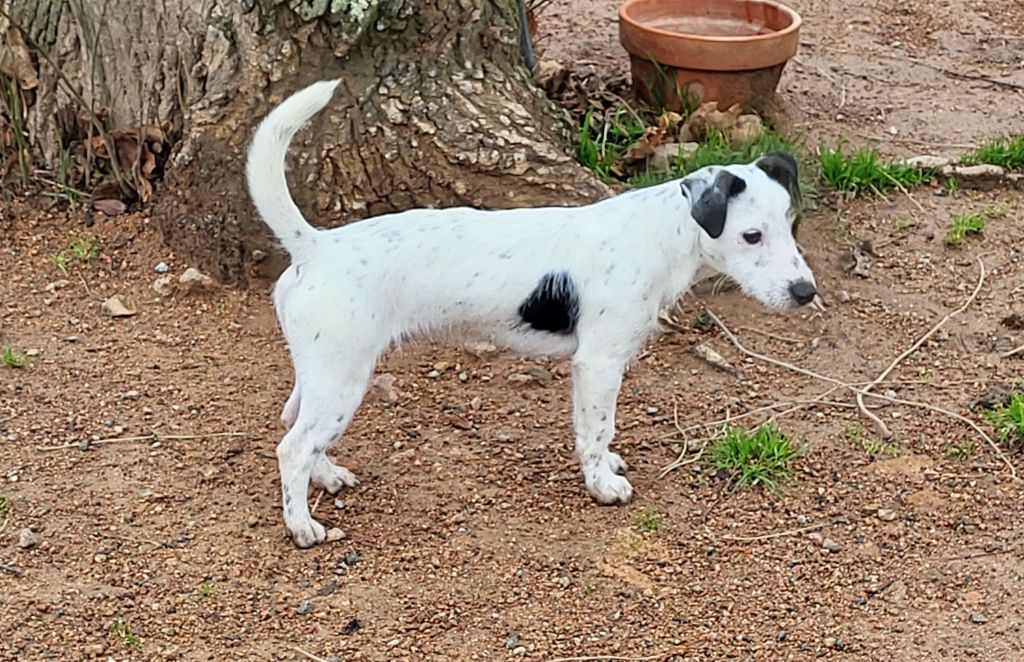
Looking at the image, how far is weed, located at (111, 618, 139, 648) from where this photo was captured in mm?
3826

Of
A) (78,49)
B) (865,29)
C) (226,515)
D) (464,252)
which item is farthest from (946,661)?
(865,29)

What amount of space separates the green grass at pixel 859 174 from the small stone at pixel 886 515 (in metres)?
2.26

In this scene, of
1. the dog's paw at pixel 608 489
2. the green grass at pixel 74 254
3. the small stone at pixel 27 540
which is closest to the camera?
the small stone at pixel 27 540

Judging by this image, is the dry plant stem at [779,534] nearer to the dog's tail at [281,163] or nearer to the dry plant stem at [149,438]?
the dog's tail at [281,163]

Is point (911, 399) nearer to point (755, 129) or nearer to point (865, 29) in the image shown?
point (755, 129)

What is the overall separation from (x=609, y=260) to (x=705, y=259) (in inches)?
11.7

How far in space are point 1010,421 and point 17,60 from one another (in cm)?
420

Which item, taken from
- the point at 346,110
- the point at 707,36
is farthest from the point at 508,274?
the point at 707,36

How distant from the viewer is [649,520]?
4.38 meters

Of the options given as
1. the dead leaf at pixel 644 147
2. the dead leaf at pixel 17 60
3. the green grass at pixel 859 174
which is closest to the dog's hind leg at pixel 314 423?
the dead leaf at pixel 644 147

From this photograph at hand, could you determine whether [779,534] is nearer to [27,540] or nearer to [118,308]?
[27,540]

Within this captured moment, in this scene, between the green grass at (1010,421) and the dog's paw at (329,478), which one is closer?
the dog's paw at (329,478)

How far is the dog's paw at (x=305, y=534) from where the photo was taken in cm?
421

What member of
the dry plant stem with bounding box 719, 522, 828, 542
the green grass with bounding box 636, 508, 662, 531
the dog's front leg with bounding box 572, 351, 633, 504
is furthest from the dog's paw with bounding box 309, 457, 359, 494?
the dry plant stem with bounding box 719, 522, 828, 542
